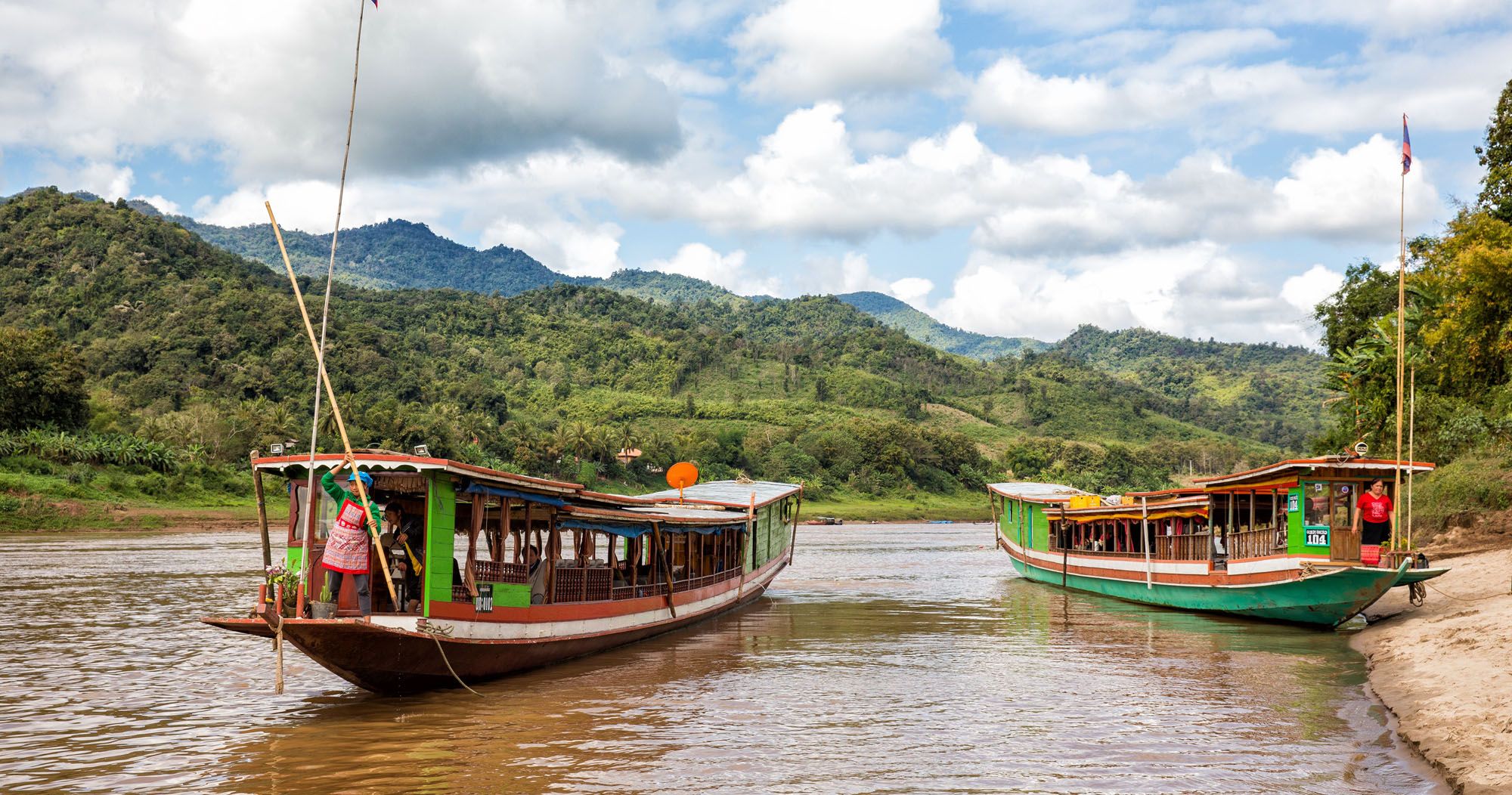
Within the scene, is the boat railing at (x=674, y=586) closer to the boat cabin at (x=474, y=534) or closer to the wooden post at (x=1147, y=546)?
the boat cabin at (x=474, y=534)

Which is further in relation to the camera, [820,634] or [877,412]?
[877,412]

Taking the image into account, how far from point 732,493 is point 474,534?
13.6 m

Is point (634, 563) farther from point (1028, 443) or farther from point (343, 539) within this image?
point (1028, 443)

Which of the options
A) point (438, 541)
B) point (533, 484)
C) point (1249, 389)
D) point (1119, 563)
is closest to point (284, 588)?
point (438, 541)

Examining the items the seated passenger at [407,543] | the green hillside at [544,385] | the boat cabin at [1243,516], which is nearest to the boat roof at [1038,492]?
the boat cabin at [1243,516]

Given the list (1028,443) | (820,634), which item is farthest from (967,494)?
(820,634)

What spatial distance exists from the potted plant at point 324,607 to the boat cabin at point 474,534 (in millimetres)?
158

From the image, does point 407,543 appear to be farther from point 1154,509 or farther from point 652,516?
point 1154,509

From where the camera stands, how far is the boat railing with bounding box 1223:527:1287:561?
19.3 meters

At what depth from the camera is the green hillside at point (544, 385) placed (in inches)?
2881

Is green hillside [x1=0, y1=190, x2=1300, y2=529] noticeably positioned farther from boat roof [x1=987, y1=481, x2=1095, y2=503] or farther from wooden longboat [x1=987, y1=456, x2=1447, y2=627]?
wooden longboat [x1=987, y1=456, x2=1447, y2=627]

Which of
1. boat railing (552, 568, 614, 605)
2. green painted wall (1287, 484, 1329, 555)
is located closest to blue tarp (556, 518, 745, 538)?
boat railing (552, 568, 614, 605)

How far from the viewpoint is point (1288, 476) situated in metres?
18.7

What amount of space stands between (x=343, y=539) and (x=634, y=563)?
648 centimetres
